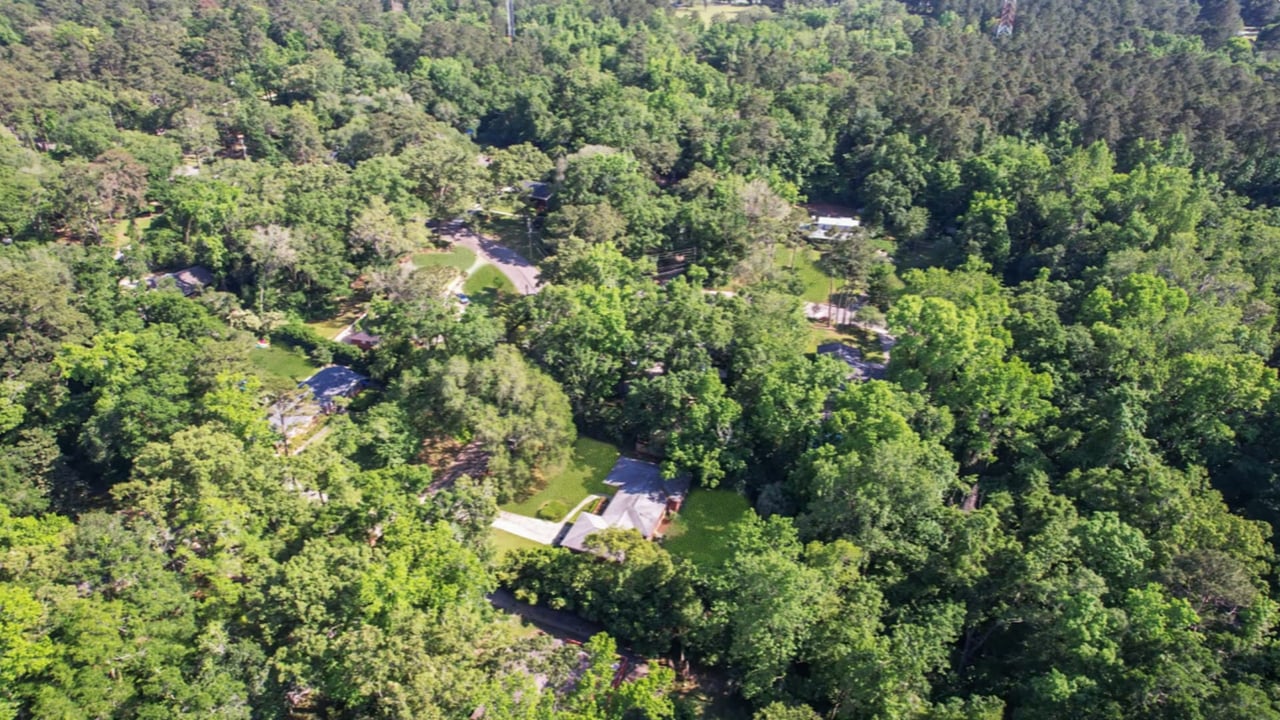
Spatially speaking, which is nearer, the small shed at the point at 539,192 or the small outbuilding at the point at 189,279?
the small outbuilding at the point at 189,279

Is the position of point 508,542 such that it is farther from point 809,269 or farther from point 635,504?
point 809,269

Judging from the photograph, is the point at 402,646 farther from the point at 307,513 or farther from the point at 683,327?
the point at 683,327

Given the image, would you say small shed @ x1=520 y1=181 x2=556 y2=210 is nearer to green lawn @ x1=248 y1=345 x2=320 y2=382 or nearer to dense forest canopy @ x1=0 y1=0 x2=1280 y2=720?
dense forest canopy @ x1=0 y1=0 x2=1280 y2=720

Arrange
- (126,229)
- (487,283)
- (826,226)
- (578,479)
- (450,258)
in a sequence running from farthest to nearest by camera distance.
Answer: (826,226) → (450,258) → (126,229) → (487,283) → (578,479)

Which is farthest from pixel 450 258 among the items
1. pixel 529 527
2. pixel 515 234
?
pixel 529 527

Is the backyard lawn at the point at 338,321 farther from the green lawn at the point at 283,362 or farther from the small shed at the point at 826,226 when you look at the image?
the small shed at the point at 826,226

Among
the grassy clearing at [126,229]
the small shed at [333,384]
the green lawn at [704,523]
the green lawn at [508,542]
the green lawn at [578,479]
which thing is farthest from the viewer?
the grassy clearing at [126,229]

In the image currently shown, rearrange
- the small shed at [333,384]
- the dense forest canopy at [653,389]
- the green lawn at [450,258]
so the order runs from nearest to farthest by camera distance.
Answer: the dense forest canopy at [653,389]
the small shed at [333,384]
the green lawn at [450,258]

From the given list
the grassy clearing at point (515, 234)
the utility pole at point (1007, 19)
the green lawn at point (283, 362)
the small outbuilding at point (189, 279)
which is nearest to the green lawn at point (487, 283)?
the grassy clearing at point (515, 234)
